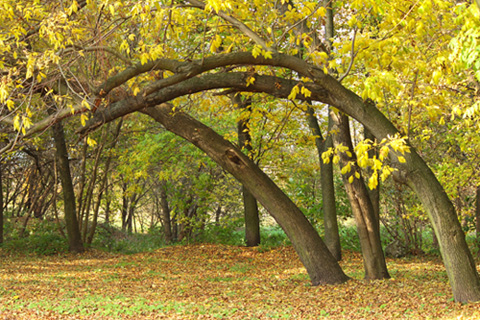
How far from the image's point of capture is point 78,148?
14109mm

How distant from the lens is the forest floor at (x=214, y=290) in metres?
5.33

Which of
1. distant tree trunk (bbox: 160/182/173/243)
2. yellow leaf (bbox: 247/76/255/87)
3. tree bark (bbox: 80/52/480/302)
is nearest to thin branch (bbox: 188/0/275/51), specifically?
tree bark (bbox: 80/52/480/302)

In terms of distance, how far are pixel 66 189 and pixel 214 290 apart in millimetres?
6701

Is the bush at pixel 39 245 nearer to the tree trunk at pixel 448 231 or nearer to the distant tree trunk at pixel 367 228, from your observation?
the distant tree trunk at pixel 367 228

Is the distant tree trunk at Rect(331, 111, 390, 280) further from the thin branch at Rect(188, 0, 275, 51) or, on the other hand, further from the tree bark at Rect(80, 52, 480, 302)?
the thin branch at Rect(188, 0, 275, 51)

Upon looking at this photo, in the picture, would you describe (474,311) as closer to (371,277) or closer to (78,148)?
(371,277)

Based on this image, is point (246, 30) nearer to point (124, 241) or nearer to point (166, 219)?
point (166, 219)

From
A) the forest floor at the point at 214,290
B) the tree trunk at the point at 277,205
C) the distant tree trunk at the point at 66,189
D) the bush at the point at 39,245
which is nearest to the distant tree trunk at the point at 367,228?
the forest floor at the point at 214,290

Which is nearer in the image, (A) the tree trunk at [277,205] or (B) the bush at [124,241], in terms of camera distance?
(A) the tree trunk at [277,205]

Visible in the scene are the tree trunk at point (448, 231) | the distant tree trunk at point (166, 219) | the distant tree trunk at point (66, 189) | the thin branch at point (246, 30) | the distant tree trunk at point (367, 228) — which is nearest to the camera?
the tree trunk at point (448, 231)

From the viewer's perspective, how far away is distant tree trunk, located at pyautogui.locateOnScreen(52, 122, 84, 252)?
11977 mm

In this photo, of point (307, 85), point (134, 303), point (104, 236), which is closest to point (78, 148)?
point (104, 236)

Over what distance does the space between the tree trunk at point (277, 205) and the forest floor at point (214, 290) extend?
326 mm

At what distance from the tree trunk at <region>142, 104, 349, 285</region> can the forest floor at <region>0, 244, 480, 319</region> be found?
326 millimetres
